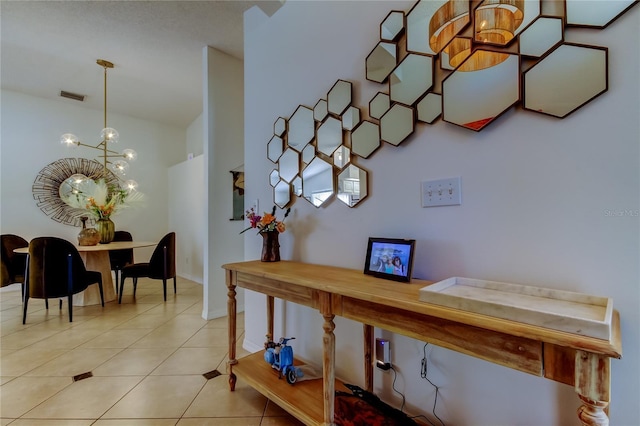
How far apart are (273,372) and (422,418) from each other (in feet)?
2.79

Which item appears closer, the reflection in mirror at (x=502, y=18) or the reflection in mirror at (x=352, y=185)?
the reflection in mirror at (x=502, y=18)

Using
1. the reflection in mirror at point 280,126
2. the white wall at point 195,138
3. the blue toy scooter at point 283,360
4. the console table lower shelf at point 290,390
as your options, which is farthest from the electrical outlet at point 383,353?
the white wall at point 195,138

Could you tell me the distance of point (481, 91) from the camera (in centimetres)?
116

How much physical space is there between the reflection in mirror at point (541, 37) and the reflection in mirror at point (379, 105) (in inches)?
22.5

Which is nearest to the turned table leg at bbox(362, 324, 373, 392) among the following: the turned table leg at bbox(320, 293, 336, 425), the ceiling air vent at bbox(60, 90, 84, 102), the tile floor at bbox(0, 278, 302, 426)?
the turned table leg at bbox(320, 293, 336, 425)

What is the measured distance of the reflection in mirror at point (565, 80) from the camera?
0.95 meters

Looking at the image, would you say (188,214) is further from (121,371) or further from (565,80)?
(565,80)

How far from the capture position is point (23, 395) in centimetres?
179

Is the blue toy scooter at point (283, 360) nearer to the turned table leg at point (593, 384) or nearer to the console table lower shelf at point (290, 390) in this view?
the console table lower shelf at point (290, 390)

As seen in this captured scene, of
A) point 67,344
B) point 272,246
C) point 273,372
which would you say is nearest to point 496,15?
point 272,246

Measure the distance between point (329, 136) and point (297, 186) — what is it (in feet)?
1.33

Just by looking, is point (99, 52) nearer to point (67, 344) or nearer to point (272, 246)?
point (67, 344)

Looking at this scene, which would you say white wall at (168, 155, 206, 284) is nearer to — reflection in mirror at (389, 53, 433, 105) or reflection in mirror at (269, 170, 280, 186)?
reflection in mirror at (269, 170, 280, 186)

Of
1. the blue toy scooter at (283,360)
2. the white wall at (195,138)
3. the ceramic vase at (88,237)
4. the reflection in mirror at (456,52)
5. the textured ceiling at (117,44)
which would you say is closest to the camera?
the reflection in mirror at (456,52)
